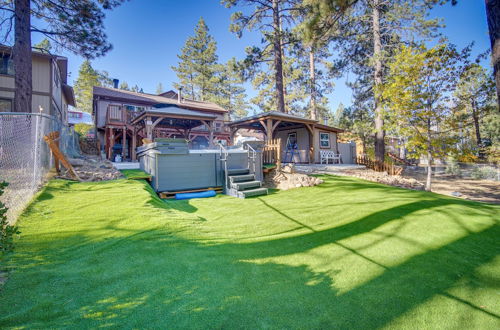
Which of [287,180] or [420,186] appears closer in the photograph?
[287,180]

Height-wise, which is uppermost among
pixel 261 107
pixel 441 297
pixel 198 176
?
pixel 261 107

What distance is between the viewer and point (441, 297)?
2109 millimetres

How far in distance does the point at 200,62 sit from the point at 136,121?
21.1 meters

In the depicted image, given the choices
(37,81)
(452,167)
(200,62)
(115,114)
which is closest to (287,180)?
(115,114)

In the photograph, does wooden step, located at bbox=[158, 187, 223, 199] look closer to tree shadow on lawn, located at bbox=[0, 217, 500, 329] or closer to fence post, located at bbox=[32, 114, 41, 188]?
fence post, located at bbox=[32, 114, 41, 188]

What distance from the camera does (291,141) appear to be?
658 inches

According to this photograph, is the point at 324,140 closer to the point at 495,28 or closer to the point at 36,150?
the point at 495,28

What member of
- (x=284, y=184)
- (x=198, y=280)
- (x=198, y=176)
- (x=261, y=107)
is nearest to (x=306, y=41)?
(x=284, y=184)

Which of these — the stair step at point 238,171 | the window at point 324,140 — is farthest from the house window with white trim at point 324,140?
the stair step at point 238,171

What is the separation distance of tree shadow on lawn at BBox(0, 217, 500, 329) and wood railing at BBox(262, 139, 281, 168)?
608 cm

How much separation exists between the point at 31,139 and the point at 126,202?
206 cm

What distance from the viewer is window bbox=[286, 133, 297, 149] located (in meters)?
16.4

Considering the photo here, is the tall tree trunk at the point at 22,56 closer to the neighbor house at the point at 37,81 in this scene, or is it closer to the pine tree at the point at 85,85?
the neighbor house at the point at 37,81

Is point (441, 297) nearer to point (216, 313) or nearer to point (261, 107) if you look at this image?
point (216, 313)
